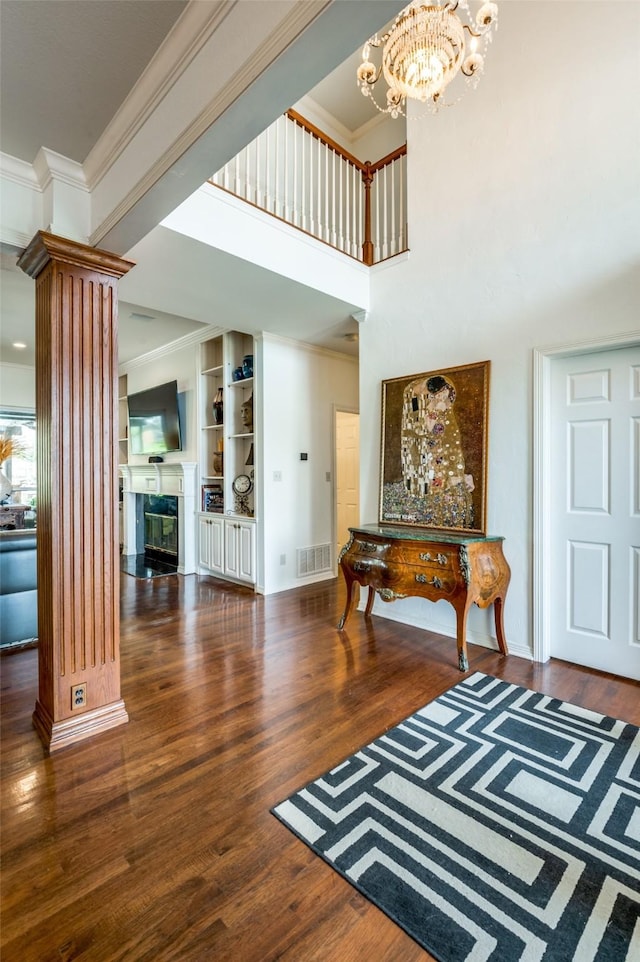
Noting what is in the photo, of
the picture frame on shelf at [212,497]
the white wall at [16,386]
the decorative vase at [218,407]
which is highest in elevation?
the white wall at [16,386]

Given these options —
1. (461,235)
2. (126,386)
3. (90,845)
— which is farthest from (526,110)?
(126,386)

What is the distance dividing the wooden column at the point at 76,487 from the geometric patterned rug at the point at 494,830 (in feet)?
3.80

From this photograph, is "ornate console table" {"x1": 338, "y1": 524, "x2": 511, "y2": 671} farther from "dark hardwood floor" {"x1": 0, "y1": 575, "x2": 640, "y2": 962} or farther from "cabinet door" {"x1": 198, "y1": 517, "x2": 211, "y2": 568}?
"cabinet door" {"x1": 198, "y1": 517, "x2": 211, "y2": 568}

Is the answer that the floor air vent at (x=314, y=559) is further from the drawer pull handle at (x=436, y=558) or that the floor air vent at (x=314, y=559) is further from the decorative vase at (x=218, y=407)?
the drawer pull handle at (x=436, y=558)

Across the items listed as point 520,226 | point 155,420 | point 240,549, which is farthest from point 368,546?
point 155,420

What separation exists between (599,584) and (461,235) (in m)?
2.75

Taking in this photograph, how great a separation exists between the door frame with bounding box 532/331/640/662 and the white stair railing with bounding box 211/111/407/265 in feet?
6.02

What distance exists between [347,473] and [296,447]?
1.29 meters

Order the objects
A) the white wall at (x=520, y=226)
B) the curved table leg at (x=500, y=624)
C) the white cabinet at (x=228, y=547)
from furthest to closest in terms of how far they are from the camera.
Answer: the white cabinet at (x=228, y=547), the curved table leg at (x=500, y=624), the white wall at (x=520, y=226)

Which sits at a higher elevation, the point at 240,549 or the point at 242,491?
the point at 242,491

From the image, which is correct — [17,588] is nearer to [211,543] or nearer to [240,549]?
[240,549]

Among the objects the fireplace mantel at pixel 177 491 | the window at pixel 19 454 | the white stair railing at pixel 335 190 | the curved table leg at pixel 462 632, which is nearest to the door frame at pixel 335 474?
the fireplace mantel at pixel 177 491

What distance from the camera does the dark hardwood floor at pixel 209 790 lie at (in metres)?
1.27

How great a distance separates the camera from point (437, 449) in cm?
353
